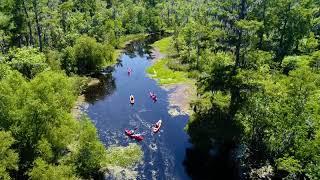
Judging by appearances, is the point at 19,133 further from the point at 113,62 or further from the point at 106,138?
the point at 113,62

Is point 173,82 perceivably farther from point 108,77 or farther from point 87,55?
point 87,55

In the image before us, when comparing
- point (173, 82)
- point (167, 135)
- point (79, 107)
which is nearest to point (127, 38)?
point (173, 82)

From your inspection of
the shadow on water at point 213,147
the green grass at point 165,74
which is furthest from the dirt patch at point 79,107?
the shadow on water at point 213,147

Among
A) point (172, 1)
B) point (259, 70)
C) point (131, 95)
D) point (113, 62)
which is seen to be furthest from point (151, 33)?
point (259, 70)

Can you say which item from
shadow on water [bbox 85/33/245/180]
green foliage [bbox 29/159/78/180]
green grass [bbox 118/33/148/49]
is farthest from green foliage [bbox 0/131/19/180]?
green grass [bbox 118/33/148/49]

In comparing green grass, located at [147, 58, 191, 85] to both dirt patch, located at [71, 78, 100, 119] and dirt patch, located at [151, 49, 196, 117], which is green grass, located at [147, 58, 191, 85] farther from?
dirt patch, located at [71, 78, 100, 119]

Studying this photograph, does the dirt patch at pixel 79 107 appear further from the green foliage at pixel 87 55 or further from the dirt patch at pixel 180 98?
the dirt patch at pixel 180 98
